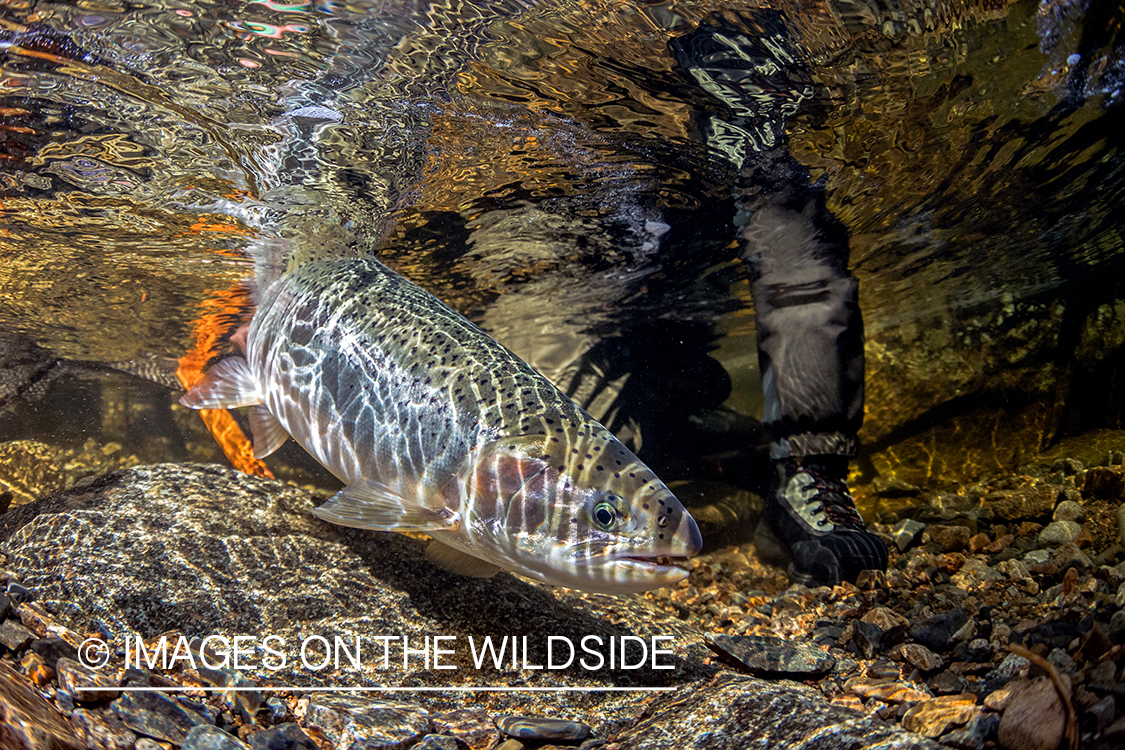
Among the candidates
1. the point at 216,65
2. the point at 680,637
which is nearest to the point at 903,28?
the point at 680,637

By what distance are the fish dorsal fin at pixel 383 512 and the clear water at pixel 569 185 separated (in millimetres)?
3152

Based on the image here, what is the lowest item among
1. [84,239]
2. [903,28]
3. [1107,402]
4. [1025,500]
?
[1025,500]

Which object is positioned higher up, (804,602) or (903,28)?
(903,28)

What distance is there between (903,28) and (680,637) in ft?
15.4

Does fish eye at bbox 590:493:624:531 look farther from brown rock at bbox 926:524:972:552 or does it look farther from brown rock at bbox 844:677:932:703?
brown rock at bbox 926:524:972:552

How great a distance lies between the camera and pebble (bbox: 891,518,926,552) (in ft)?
16.7

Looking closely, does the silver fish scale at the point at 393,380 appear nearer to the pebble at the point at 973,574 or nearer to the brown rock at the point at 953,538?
the pebble at the point at 973,574

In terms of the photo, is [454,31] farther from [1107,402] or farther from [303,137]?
[1107,402]

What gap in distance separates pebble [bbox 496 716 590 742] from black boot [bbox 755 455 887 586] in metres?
3.07

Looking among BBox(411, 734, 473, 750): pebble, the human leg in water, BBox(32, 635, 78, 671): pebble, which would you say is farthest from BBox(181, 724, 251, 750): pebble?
the human leg in water

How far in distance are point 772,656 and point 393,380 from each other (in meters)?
3.02

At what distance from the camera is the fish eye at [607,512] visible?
268 centimetres

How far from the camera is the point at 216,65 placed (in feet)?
12.9

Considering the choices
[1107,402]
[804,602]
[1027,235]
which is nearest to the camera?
[804,602]
